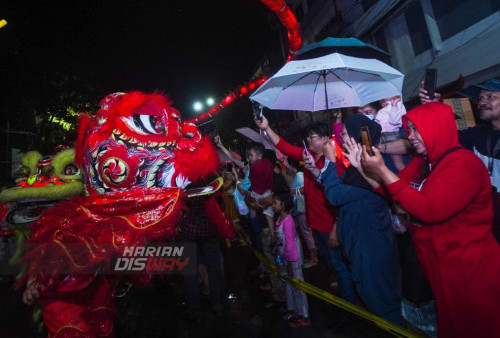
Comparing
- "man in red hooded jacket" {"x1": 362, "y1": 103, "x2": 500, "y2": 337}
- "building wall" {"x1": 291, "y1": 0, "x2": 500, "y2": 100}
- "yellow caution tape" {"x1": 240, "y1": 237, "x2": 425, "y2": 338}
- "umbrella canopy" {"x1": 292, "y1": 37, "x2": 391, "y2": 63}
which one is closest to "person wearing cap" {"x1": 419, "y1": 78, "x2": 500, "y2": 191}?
"umbrella canopy" {"x1": 292, "y1": 37, "x2": 391, "y2": 63}

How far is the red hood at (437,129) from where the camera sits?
1.78 meters

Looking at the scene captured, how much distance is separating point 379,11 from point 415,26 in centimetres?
167

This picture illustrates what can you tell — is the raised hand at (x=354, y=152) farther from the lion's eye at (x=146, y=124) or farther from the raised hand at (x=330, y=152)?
the lion's eye at (x=146, y=124)

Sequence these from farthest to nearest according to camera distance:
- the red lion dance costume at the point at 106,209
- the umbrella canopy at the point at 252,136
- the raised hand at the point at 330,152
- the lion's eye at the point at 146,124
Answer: the umbrella canopy at the point at 252,136, the raised hand at the point at 330,152, the lion's eye at the point at 146,124, the red lion dance costume at the point at 106,209

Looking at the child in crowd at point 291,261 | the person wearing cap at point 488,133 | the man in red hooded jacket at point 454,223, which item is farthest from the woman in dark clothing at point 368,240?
the child in crowd at point 291,261

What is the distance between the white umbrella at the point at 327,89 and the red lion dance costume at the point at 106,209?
59.5 inches

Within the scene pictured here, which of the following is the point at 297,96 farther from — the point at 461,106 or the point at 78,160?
the point at 461,106

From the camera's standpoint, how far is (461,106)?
26.6 feet

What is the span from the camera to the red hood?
5.83 feet

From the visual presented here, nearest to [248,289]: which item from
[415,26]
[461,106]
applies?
[461,106]

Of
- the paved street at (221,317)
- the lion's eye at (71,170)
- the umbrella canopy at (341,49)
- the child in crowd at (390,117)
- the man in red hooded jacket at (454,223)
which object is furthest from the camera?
the child in crowd at (390,117)

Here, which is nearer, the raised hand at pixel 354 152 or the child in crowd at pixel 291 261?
the raised hand at pixel 354 152

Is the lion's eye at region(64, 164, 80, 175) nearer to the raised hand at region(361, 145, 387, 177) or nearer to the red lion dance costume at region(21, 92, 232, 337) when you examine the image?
the red lion dance costume at region(21, 92, 232, 337)

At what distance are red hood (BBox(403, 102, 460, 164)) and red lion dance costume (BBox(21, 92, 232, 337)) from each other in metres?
1.71
